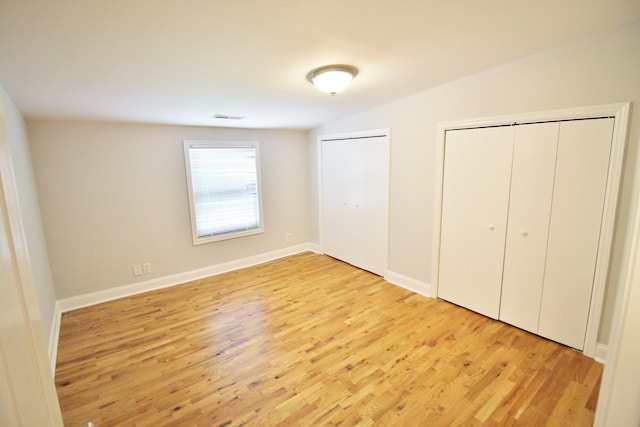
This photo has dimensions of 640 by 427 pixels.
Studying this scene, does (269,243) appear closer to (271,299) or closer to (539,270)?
(271,299)

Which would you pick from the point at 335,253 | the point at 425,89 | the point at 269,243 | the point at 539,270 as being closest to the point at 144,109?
the point at 269,243

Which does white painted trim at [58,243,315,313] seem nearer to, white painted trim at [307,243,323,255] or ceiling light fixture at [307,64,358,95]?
white painted trim at [307,243,323,255]

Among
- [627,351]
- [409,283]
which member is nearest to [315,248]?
[409,283]

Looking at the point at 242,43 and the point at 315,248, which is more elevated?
the point at 242,43

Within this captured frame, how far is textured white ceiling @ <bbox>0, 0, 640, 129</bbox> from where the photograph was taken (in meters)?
1.46

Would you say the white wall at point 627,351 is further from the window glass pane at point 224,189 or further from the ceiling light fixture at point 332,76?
the window glass pane at point 224,189

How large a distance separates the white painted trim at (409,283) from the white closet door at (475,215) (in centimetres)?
21

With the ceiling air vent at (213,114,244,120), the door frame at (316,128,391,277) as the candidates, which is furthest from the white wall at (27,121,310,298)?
the door frame at (316,128,391,277)

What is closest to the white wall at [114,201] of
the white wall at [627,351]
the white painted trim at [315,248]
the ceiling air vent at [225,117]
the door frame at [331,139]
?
the ceiling air vent at [225,117]

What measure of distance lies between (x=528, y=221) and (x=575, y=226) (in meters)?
0.32

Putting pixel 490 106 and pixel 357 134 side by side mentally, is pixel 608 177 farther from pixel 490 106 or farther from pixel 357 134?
pixel 357 134

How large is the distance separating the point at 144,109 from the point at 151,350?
2315 mm

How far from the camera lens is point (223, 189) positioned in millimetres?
4219

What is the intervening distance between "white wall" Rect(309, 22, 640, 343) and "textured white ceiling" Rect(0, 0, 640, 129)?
0.14m
